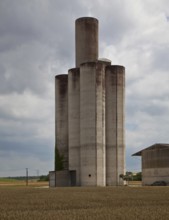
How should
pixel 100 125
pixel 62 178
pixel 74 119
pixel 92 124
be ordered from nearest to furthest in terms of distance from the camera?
1. pixel 92 124
2. pixel 100 125
3. pixel 74 119
4. pixel 62 178

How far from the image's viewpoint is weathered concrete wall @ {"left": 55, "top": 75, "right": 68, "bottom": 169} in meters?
86.8

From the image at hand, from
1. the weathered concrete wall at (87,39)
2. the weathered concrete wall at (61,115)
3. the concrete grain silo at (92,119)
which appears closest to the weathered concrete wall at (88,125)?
the concrete grain silo at (92,119)

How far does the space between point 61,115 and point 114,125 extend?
11441 mm

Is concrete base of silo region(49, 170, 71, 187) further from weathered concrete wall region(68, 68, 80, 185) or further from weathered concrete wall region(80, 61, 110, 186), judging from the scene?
weathered concrete wall region(80, 61, 110, 186)

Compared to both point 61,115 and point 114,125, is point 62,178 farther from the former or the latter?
point 114,125

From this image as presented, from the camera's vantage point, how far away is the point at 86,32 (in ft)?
278

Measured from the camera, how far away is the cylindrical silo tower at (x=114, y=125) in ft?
269

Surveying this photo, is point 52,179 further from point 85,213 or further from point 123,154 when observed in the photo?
point 85,213

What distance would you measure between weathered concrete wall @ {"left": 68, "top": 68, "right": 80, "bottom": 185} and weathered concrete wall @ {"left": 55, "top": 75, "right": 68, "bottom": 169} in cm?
400

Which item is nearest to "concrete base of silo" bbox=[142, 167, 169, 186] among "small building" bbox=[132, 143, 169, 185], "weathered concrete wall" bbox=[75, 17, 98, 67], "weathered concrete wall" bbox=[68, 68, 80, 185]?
"small building" bbox=[132, 143, 169, 185]

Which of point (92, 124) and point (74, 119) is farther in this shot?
point (74, 119)

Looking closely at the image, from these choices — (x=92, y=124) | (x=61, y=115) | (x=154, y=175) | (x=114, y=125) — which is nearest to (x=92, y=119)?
(x=92, y=124)

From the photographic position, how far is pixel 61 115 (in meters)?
87.8

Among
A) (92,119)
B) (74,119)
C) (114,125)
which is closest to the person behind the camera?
(92,119)
